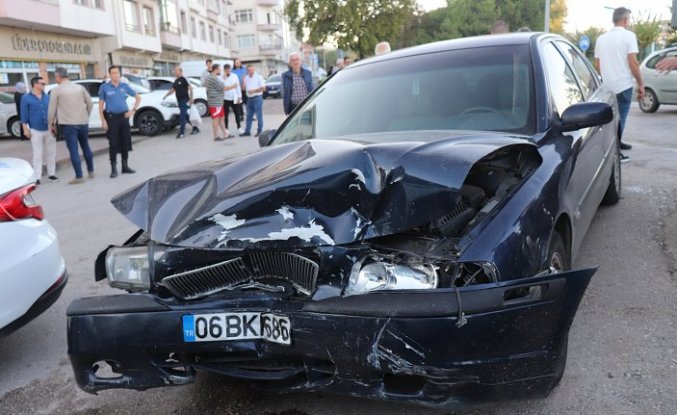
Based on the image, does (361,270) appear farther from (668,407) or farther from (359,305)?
(668,407)

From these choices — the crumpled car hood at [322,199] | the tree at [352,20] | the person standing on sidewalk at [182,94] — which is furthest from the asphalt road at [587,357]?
the tree at [352,20]

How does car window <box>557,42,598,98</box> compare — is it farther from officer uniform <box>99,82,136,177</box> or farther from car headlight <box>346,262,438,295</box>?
Result: officer uniform <box>99,82,136,177</box>

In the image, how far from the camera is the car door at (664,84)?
14.2 meters

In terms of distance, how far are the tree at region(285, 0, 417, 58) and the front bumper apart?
3612cm

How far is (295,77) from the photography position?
1024 cm

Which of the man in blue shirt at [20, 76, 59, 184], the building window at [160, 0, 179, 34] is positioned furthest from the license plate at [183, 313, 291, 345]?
the building window at [160, 0, 179, 34]

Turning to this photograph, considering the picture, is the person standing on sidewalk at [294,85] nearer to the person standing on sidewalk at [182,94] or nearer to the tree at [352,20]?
the person standing on sidewalk at [182,94]

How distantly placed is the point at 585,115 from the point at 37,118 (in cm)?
896

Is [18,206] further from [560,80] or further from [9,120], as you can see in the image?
[9,120]

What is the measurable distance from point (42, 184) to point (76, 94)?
1716 millimetres

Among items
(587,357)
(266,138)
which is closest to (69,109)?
(266,138)

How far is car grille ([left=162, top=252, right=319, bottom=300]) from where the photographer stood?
7.39 feet

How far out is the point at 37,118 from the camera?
9516mm

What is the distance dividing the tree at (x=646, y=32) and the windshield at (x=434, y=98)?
28.6 meters
